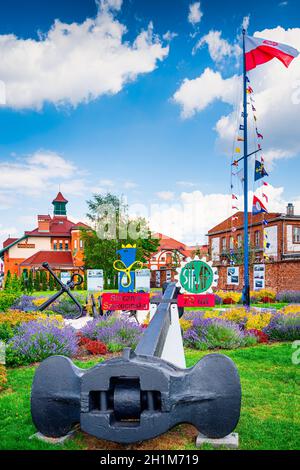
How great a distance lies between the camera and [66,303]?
51.6ft

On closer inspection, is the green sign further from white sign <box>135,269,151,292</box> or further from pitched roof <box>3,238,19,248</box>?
pitched roof <box>3,238,19,248</box>

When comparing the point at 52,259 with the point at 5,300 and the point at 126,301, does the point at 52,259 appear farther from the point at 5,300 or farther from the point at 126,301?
the point at 126,301

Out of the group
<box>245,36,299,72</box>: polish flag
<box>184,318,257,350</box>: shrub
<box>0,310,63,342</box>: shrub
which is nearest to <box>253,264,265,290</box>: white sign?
<box>245,36,299,72</box>: polish flag

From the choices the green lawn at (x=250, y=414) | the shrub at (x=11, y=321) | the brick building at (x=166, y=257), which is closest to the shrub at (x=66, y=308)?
the shrub at (x=11, y=321)

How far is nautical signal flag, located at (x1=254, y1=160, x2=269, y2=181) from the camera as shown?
1591cm

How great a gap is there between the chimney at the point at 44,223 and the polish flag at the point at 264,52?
4147 centimetres

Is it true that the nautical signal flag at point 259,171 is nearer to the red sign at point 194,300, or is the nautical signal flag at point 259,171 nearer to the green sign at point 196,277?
the green sign at point 196,277

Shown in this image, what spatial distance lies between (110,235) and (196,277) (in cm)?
3765

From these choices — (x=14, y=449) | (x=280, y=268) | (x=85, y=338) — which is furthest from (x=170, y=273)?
(x=14, y=449)

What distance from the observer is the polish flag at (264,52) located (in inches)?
551

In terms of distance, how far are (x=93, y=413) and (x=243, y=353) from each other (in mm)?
5728

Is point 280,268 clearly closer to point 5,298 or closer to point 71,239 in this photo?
point 5,298

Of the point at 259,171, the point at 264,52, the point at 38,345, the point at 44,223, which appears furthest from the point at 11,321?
the point at 44,223

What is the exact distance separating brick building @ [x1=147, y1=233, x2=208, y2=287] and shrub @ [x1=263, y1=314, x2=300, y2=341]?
16.6m
